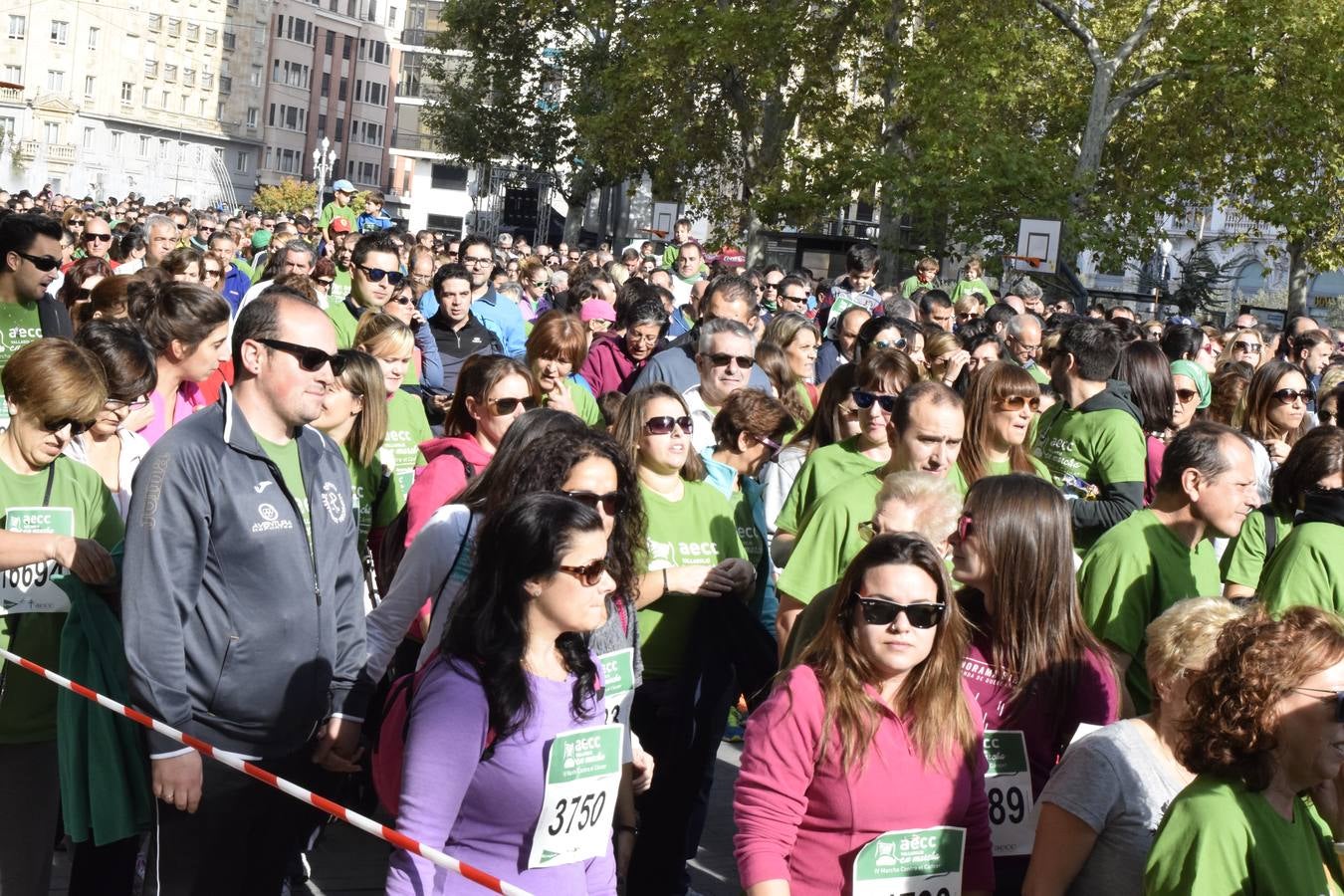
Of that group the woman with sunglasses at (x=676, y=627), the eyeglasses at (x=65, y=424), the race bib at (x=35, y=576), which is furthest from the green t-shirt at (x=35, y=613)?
the woman with sunglasses at (x=676, y=627)

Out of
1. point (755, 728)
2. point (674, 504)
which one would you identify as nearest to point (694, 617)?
point (674, 504)

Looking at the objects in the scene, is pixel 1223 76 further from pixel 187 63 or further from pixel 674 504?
pixel 187 63

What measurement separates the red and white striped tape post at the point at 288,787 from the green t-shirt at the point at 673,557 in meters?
1.47

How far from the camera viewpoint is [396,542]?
5789mm

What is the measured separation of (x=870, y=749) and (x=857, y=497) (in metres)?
1.71

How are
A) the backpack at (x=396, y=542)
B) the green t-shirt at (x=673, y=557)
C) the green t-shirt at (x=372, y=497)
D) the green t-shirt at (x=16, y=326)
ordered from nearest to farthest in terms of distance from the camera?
the green t-shirt at (x=673, y=557) < the backpack at (x=396, y=542) < the green t-shirt at (x=372, y=497) < the green t-shirt at (x=16, y=326)

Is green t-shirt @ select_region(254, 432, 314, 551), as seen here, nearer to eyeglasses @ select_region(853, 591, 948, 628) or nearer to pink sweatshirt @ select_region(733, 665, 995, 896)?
pink sweatshirt @ select_region(733, 665, 995, 896)

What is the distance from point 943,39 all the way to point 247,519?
86.6ft

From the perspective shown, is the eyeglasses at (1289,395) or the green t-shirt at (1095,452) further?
the eyeglasses at (1289,395)

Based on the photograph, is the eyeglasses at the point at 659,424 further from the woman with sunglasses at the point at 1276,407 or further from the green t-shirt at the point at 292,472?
the woman with sunglasses at the point at 1276,407

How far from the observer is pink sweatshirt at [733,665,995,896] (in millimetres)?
3580

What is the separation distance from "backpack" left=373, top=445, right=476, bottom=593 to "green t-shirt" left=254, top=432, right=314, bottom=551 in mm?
1113

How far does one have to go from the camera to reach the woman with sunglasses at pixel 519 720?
3303 millimetres

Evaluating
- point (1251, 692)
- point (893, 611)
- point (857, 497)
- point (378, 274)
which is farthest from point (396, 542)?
point (378, 274)
